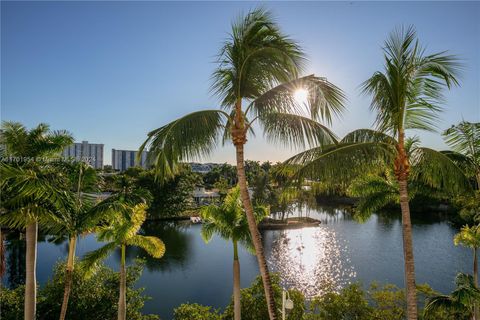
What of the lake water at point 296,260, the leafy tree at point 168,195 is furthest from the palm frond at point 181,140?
the leafy tree at point 168,195

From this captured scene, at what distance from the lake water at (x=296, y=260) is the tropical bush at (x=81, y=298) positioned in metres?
6.17

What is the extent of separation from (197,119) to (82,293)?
808 centimetres

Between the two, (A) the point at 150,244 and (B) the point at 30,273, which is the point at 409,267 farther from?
(B) the point at 30,273

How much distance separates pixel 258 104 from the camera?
531 centimetres

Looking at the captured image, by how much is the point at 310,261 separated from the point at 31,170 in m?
23.8

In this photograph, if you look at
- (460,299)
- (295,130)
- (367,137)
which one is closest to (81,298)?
(295,130)

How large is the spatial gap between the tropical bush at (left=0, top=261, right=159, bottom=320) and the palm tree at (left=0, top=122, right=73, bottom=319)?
332 cm

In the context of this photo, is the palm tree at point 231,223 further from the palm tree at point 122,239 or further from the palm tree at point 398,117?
the palm tree at point 398,117

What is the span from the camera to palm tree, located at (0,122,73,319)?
5555 millimetres

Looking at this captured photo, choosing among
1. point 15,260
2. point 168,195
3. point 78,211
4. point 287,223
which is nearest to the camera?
point 78,211

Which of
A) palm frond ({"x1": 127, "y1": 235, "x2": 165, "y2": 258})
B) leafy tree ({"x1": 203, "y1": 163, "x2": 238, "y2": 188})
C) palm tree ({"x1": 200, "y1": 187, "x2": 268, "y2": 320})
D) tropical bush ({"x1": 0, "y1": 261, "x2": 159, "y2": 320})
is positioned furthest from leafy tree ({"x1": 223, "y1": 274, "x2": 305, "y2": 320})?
leafy tree ({"x1": 203, "y1": 163, "x2": 238, "y2": 188})

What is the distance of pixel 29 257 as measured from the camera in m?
6.34

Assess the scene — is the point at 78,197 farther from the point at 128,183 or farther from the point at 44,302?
the point at 128,183

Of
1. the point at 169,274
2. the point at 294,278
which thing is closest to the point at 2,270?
the point at 169,274
